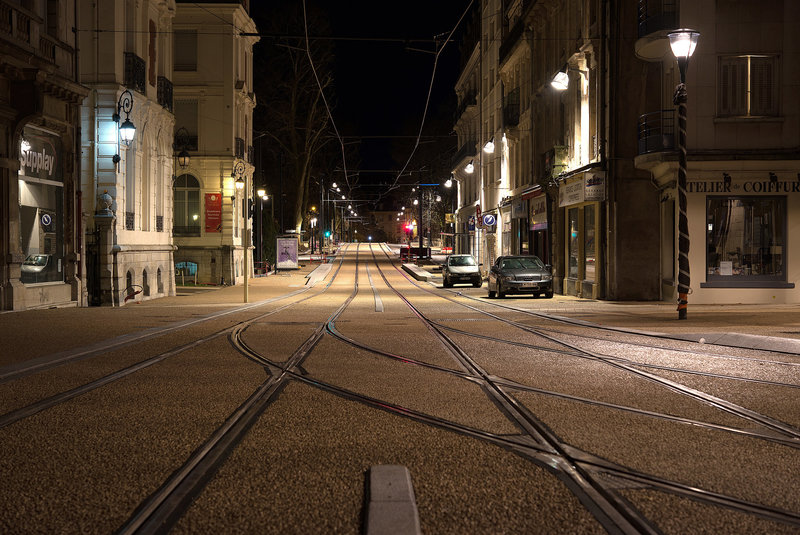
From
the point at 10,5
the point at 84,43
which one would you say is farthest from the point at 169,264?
the point at 10,5

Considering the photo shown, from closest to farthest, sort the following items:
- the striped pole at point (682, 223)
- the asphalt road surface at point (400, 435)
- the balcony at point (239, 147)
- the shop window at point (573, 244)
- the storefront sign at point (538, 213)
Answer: the asphalt road surface at point (400, 435)
the striped pole at point (682, 223)
the shop window at point (573, 244)
the storefront sign at point (538, 213)
the balcony at point (239, 147)

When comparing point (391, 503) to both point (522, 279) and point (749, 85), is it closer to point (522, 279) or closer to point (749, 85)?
point (749, 85)

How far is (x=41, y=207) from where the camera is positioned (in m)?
21.6

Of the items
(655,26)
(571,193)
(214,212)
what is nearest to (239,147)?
(214,212)

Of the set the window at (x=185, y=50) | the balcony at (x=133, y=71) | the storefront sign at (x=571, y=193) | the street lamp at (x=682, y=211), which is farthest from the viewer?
the window at (x=185, y=50)

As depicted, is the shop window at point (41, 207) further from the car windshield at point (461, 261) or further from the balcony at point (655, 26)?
the car windshield at point (461, 261)

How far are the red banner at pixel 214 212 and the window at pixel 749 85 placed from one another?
82.6ft

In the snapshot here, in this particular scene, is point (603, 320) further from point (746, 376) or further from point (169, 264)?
point (169, 264)

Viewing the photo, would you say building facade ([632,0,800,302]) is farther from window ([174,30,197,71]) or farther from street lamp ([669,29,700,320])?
window ([174,30,197,71])

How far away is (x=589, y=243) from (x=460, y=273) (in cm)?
1137

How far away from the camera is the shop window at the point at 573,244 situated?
30.1 metres

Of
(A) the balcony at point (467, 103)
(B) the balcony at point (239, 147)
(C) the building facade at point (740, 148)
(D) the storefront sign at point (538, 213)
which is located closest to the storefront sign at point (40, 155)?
(C) the building facade at point (740, 148)

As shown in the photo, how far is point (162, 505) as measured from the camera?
4812 mm

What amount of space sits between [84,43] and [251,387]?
1954 cm
